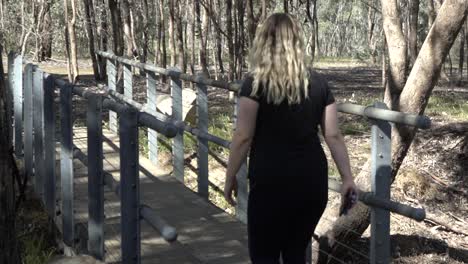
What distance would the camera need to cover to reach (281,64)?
3.10 m

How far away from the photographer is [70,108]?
5121 mm

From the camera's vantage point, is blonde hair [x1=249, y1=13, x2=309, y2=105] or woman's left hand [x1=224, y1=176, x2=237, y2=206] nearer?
blonde hair [x1=249, y1=13, x2=309, y2=105]

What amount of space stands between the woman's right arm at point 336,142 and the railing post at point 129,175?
1.03 metres

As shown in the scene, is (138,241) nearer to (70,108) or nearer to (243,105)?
(243,105)

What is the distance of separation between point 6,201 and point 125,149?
67cm

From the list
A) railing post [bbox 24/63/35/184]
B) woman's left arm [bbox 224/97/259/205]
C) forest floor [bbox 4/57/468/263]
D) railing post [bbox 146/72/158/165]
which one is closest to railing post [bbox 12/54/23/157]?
railing post [bbox 24/63/35/184]

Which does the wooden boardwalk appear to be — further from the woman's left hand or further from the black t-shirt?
the black t-shirt

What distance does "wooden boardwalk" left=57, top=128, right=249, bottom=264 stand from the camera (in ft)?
16.1

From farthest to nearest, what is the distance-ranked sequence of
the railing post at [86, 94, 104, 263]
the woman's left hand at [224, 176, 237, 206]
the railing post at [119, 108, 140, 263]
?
the railing post at [86, 94, 104, 263]
the railing post at [119, 108, 140, 263]
the woman's left hand at [224, 176, 237, 206]

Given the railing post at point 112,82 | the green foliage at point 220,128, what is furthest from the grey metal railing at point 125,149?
the green foliage at point 220,128

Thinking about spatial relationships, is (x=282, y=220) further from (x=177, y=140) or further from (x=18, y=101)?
(x=18, y=101)

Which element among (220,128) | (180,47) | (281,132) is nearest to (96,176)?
(281,132)

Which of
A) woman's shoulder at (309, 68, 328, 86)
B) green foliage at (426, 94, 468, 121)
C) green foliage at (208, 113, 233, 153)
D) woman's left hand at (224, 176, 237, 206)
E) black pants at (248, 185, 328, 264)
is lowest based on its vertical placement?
green foliage at (208, 113, 233, 153)

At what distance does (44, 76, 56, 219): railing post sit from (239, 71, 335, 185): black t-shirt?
9.49 feet
